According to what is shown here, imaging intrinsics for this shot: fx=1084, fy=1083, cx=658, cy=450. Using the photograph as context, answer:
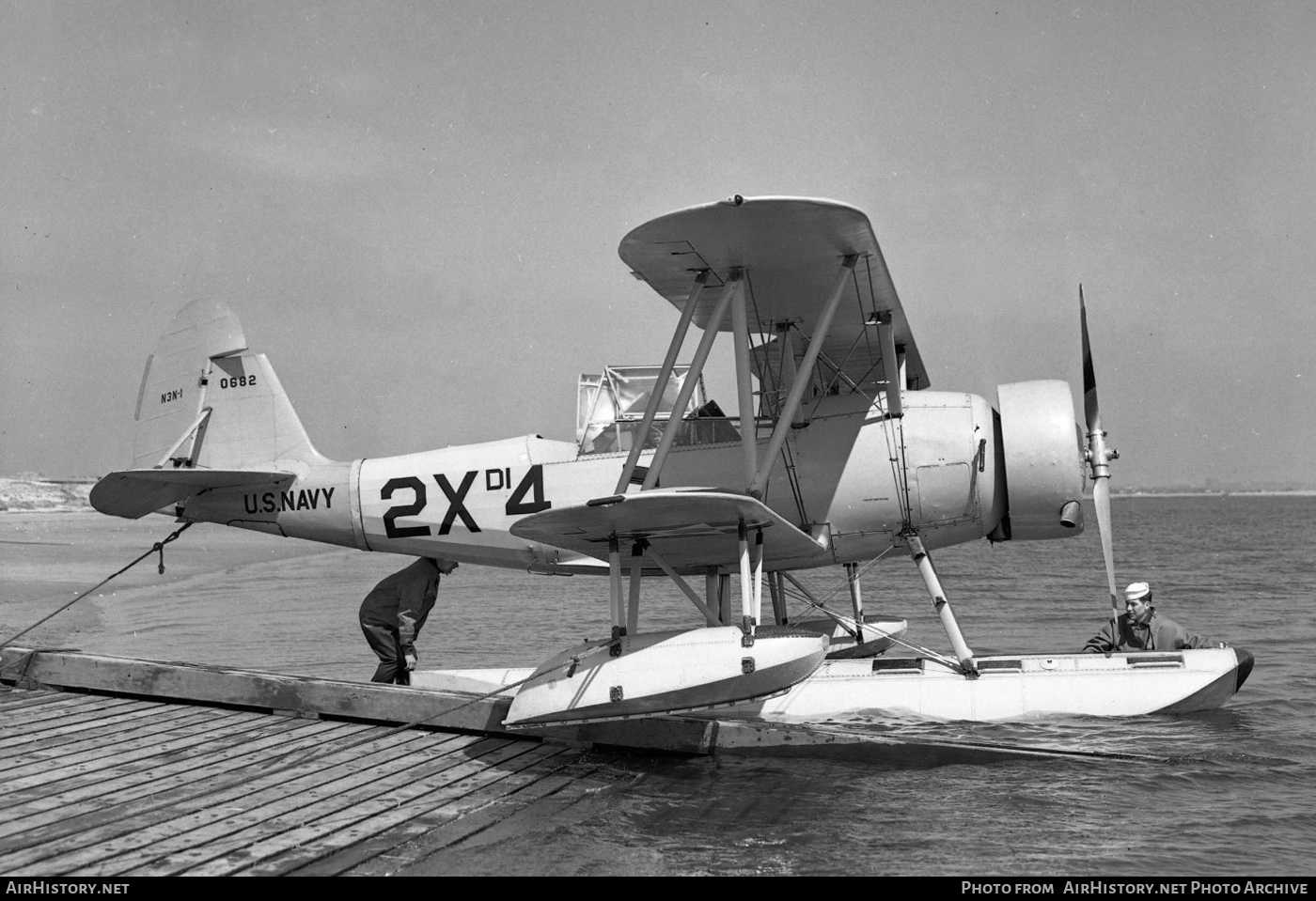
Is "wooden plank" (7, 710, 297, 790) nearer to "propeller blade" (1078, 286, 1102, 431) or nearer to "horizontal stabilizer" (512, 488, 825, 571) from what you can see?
"horizontal stabilizer" (512, 488, 825, 571)

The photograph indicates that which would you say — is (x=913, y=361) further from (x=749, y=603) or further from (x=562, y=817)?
(x=562, y=817)

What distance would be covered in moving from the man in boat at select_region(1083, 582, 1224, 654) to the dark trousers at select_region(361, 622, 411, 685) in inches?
229

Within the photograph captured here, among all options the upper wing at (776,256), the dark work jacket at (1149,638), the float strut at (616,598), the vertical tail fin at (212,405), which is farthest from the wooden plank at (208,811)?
the dark work jacket at (1149,638)

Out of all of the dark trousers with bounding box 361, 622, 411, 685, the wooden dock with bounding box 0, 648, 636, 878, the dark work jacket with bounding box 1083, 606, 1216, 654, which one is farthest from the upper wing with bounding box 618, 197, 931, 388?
the dark trousers with bounding box 361, 622, 411, 685

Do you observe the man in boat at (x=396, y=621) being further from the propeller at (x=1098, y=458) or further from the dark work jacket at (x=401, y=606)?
the propeller at (x=1098, y=458)

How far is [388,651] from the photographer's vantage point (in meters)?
9.17

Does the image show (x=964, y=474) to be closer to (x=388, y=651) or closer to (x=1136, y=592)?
(x=1136, y=592)

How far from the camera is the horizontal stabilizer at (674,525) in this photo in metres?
6.66

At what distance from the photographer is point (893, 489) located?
8.69m

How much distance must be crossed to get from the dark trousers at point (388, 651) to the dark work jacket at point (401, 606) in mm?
33

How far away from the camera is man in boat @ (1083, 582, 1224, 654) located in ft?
30.3

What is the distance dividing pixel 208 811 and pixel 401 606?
13.7 feet

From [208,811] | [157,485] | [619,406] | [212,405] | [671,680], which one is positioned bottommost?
[208,811]

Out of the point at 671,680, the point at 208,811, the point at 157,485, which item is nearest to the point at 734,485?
the point at 671,680
